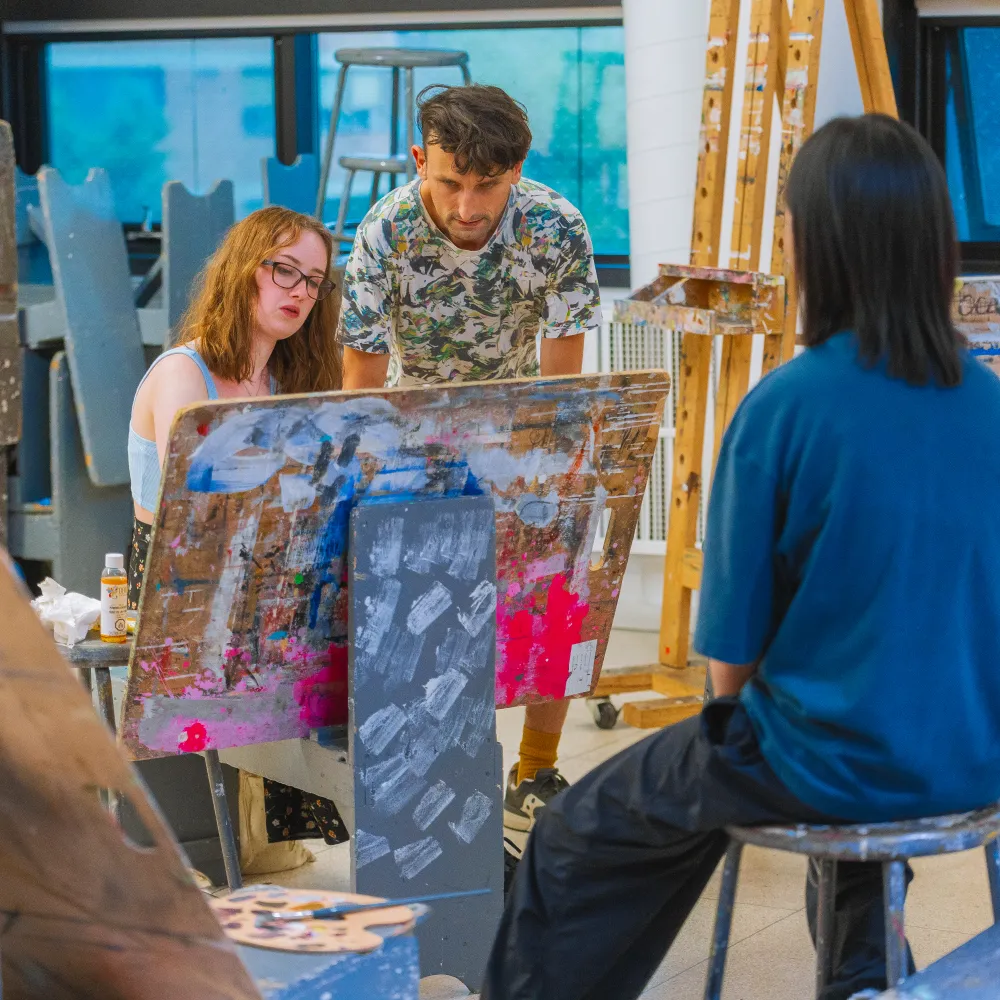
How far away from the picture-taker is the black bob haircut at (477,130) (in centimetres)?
237

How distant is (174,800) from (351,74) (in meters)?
3.14

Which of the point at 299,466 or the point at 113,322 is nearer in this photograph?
the point at 299,466

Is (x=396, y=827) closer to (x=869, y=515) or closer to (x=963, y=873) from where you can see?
(x=869, y=515)

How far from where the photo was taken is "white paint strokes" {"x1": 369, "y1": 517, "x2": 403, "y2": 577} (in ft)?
6.00

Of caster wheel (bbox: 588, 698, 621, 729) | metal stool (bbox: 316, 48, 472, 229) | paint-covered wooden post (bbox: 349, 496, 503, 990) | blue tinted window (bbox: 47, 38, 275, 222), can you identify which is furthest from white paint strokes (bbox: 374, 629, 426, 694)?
blue tinted window (bbox: 47, 38, 275, 222)

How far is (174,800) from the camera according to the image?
2.51 m

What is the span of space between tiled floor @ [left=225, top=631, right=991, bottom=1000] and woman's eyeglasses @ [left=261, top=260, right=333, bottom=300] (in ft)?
3.39

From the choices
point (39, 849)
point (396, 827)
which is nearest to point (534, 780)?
point (396, 827)

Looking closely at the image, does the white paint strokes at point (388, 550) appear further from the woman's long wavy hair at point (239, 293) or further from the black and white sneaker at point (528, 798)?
the black and white sneaker at point (528, 798)

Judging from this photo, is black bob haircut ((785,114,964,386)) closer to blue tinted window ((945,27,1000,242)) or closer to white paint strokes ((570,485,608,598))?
white paint strokes ((570,485,608,598))

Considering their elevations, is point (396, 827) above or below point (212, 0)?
below

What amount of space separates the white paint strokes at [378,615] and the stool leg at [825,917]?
593 millimetres

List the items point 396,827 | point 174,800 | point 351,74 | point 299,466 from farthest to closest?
point 351,74 < point 174,800 < point 396,827 < point 299,466

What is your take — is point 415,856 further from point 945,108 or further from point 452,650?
point 945,108
